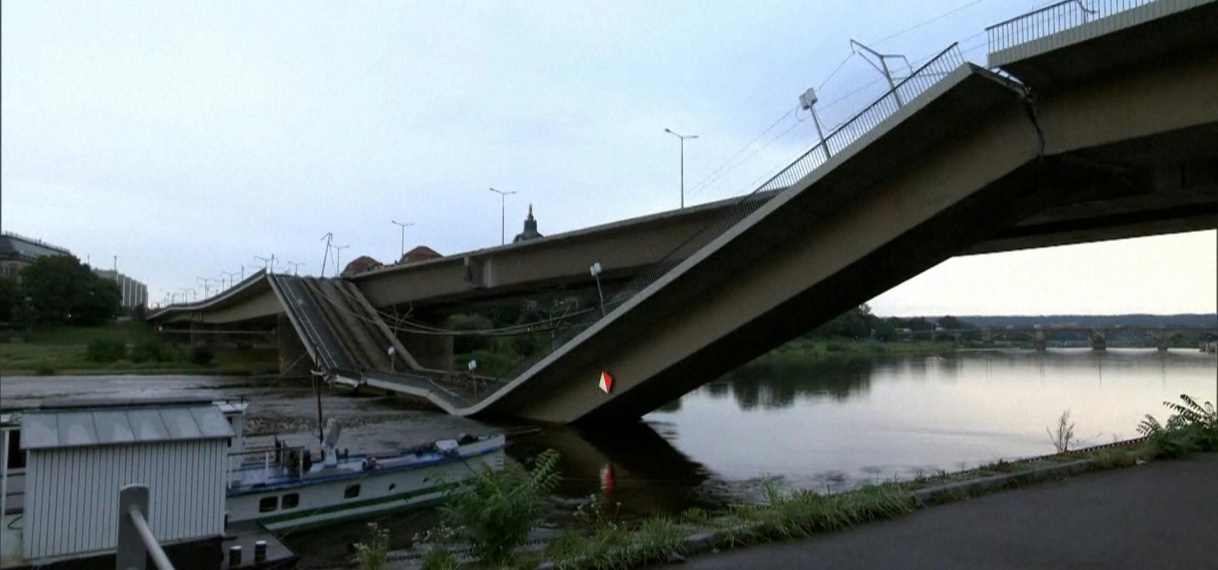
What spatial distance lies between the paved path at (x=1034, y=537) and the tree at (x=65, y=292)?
3953 centimetres

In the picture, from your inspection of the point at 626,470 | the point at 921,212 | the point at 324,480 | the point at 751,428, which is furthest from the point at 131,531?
the point at 751,428

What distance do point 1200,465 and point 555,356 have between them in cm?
1769

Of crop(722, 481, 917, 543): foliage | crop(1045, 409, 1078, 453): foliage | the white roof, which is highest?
the white roof

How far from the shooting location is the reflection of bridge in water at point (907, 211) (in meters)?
15.3

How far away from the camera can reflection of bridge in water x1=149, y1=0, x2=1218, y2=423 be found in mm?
15320

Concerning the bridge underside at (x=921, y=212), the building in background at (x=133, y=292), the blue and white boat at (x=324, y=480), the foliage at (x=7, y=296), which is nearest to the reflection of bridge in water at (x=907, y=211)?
the bridge underside at (x=921, y=212)

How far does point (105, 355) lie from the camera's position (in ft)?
202

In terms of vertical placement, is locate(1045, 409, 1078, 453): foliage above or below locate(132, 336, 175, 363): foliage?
below

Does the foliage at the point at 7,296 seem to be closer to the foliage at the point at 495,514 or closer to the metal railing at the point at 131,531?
the foliage at the point at 495,514

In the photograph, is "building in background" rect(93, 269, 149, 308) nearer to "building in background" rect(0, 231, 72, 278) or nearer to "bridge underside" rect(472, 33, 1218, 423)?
"building in background" rect(0, 231, 72, 278)

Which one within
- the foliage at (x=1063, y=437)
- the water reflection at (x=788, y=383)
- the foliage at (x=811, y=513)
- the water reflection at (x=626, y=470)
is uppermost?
the foliage at (x=811, y=513)

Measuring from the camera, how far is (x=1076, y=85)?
1647 centimetres

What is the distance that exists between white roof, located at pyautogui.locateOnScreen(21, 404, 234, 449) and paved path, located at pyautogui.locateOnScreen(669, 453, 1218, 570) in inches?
257

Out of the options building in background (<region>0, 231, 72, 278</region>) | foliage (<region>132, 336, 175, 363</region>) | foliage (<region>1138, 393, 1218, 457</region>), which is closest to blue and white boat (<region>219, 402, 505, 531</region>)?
foliage (<region>1138, 393, 1218, 457</region>)
